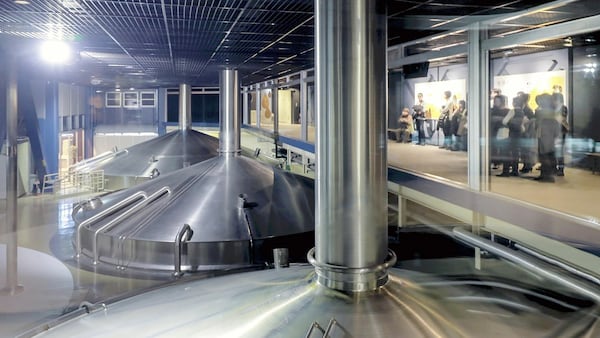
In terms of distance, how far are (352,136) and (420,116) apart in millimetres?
8080

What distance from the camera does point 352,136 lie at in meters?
1.72

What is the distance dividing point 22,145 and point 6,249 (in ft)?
26.5

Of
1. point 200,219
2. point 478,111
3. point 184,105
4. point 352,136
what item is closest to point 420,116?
point 478,111

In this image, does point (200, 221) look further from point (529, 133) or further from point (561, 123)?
point (561, 123)

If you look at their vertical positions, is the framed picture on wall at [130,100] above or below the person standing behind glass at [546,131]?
above

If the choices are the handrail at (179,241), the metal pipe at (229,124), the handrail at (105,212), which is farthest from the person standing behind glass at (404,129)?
the handrail at (179,241)

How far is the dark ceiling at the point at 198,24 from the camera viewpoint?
3553 mm

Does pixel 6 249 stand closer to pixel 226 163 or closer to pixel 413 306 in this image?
pixel 226 163

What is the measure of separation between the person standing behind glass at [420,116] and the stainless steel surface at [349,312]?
24.9 ft

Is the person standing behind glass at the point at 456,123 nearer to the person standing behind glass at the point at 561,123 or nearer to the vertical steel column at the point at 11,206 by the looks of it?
the person standing behind glass at the point at 561,123

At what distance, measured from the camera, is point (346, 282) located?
1.75m

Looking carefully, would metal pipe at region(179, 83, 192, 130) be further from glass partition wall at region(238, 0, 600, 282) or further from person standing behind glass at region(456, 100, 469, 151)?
person standing behind glass at region(456, 100, 469, 151)

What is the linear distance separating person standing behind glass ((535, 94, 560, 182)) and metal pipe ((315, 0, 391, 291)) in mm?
5002

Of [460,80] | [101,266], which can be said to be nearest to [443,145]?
[460,80]
